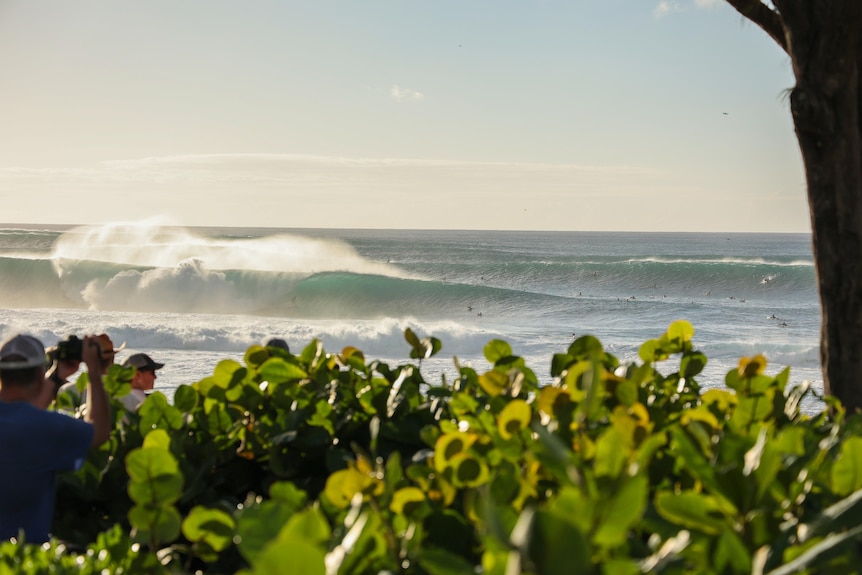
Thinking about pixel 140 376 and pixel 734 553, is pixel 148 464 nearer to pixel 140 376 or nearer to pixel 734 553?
pixel 734 553

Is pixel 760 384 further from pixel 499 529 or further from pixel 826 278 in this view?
pixel 499 529

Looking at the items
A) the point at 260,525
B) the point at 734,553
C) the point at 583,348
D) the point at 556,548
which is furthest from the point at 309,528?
the point at 583,348

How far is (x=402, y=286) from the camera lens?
107ft

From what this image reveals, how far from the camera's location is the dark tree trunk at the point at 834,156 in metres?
2.89

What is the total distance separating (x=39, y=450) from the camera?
2.58m

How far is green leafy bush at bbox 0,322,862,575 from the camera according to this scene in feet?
2.99

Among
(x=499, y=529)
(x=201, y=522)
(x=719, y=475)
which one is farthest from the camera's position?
(x=201, y=522)

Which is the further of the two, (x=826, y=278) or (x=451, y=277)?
(x=451, y=277)

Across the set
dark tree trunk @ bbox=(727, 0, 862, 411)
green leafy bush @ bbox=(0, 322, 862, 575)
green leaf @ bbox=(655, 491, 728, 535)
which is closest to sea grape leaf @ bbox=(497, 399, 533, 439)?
green leafy bush @ bbox=(0, 322, 862, 575)

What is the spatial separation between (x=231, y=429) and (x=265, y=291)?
103ft

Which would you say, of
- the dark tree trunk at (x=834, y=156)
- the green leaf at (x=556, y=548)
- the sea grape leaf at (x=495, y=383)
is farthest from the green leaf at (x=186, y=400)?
the dark tree trunk at (x=834, y=156)

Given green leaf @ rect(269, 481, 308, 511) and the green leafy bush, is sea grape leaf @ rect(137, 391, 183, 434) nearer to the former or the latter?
the green leafy bush

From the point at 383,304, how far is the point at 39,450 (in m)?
29.4

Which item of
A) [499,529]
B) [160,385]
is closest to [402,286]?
[160,385]
